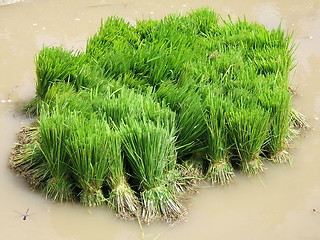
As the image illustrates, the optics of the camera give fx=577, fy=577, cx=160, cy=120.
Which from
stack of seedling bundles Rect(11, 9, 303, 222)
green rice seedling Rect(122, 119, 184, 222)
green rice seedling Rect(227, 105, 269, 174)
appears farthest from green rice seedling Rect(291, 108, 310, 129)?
green rice seedling Rect(122, 119, 184, 222)

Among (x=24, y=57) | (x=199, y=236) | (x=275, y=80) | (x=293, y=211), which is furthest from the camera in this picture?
(x=24, y=57)

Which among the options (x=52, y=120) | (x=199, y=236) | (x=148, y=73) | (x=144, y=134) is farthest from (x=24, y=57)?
(x=199, y=236)

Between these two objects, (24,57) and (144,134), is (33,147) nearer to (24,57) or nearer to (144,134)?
(144,134)

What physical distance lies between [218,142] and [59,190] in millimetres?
927

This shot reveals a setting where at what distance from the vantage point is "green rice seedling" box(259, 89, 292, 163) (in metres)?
3.43

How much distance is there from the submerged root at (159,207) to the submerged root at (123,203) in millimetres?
49

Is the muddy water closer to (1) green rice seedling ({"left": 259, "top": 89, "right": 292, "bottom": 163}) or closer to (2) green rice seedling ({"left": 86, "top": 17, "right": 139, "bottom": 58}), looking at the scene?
(1) green rice seedling ({"left": 259, "top": 89, "right": 292, "bottom": 163})

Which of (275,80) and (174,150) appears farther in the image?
(275,80)

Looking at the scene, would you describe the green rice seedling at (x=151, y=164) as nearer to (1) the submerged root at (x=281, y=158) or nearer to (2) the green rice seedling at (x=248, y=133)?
(2) the green rice seedling at (x=248, y=133)

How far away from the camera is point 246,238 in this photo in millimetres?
2965

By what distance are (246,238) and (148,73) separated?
1.34 m

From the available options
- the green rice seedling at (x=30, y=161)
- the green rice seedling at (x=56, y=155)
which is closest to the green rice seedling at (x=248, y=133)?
the green rice seedling at (x=56, y=155)

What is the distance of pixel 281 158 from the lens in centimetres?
352

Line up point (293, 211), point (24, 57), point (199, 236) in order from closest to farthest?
point (199, 236) → point (293, 211) → point (24, 57)
